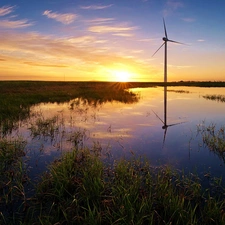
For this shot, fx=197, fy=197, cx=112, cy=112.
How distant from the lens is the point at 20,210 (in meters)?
6.01

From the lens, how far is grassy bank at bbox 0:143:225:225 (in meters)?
5.25

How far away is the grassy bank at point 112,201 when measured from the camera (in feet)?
17.2

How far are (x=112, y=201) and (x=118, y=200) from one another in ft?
0.97

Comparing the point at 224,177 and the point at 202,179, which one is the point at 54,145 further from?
the point at 224,177

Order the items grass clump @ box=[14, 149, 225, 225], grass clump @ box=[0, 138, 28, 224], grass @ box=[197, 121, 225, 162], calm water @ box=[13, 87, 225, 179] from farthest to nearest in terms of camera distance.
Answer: grass @ box=[197, 121, 225, 162]
calm water @ box=[13, 87, 225, 179]
grass clump @ box=[0, 138, 28, 224]
grass clump @ box=[14, 149, 225, 225]

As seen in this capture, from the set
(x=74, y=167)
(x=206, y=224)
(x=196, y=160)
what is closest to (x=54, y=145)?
(x=74, y=167)

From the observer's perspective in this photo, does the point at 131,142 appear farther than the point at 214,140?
Yes

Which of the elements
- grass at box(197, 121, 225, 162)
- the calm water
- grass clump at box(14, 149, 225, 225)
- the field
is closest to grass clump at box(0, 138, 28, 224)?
the field

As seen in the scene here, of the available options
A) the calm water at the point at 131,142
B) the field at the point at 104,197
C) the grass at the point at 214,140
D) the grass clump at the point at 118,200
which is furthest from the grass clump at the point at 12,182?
the grass at the point at 214,140

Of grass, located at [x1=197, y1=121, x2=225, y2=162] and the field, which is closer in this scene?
the field

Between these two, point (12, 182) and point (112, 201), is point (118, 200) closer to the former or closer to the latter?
point (112, 201)

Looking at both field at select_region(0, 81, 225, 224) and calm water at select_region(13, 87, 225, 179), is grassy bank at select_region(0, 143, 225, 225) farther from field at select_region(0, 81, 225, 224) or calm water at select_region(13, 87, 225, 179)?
calm water at select_region(13, 87, 225, 179)

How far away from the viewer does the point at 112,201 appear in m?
6.01

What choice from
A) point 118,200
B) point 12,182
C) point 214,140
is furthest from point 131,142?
point 12,182
